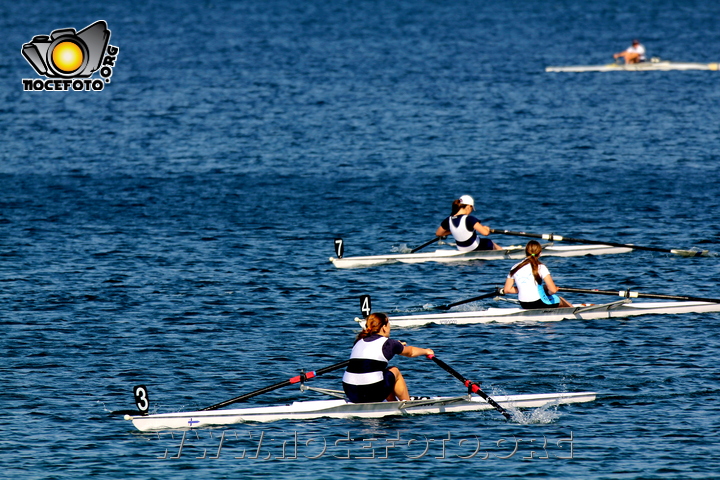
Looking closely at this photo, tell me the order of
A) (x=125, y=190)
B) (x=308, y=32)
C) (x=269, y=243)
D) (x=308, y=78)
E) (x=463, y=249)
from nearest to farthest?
(x=463, y=249)
(x=269, y=243)
(x=125, y=190)
(x=308, y=78)
(x=308, y=32)

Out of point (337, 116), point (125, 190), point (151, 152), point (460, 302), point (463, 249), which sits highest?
point (337, 116)

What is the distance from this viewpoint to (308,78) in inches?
2955

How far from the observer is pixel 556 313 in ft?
89.7

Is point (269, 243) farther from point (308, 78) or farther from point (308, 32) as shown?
point (308, 32)

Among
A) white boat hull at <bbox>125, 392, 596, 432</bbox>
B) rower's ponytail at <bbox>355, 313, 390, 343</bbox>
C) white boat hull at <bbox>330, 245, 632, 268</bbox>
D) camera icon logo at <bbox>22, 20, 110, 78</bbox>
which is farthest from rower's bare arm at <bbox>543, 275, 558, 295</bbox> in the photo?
camera icon logo at <bbox>22, 20, 110, 78</bbox>

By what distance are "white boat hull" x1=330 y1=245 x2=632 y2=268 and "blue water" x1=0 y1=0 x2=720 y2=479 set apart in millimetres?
429

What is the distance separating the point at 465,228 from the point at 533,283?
20.7 ft

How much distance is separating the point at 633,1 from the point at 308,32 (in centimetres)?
5141

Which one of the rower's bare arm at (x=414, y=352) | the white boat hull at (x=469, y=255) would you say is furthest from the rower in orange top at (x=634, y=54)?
the rower's bare arm at (x=414, y=352)

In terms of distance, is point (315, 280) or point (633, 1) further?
point (633, 1)

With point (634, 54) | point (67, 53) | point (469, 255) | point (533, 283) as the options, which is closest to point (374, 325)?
point (533, 283)

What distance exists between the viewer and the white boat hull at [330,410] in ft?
65.5

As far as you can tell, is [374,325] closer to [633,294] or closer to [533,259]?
[533,259]

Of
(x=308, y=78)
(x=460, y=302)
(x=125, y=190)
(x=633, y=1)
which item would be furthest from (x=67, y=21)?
(x=460, y=302)
